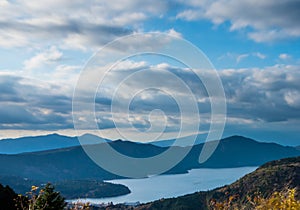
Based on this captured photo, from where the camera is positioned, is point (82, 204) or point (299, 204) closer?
point (299, 204)

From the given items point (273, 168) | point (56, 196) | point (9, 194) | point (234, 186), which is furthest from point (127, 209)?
point (56, 196)

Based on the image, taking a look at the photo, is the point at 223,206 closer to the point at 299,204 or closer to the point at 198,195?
the point at 299,204

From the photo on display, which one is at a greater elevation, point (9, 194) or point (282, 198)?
point (9, 194)

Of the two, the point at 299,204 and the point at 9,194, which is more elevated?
the point at 9,194

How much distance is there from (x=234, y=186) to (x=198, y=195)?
2575 centimetres

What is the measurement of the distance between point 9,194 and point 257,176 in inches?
5497

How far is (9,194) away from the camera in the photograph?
50344 millimetres

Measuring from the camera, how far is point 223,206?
11.5 meters

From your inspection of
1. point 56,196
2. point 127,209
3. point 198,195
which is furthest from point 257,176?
point 56,196

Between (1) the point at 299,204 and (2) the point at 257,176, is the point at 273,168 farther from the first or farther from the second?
(1) the point at 299,204

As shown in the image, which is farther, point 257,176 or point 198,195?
point 198,195

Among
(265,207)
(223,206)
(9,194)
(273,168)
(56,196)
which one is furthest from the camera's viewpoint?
(273,168)

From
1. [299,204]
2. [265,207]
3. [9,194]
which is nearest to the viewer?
[299,204]

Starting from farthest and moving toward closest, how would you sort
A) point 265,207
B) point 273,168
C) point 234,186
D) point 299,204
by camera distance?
point 273,168 < point 234,186 < point 265,207 < point 299,204
